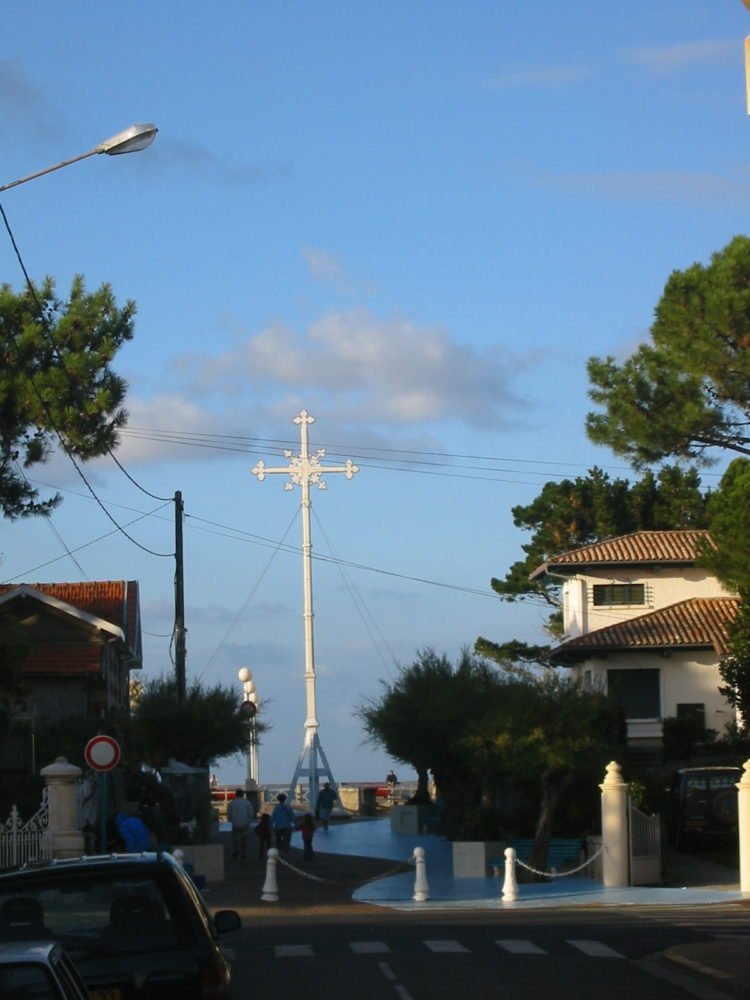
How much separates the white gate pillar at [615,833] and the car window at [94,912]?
65.3 feet

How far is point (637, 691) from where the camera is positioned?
159ft

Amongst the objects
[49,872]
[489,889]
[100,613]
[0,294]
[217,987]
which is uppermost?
[0,294]

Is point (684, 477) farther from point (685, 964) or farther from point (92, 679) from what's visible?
point (685, 964)

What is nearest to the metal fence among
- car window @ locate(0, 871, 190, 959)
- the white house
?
the white house

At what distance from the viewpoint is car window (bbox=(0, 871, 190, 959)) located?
7.86 m

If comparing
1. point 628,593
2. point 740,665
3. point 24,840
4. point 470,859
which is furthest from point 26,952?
point 628,593

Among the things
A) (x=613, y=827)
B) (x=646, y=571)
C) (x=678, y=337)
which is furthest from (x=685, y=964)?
(x=646, y=571)

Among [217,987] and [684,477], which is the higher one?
[684,477]

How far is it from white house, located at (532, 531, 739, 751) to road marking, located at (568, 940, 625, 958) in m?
28.0

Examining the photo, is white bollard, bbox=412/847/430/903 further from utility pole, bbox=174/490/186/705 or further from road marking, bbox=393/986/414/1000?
utility pole, bbox=174/490/186/705

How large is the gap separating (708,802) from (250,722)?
17.3 meters

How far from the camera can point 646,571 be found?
2053 inches

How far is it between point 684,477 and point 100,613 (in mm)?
30085

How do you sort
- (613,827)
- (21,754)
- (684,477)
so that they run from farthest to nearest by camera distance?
(684,477), (21,754), (613,827)
